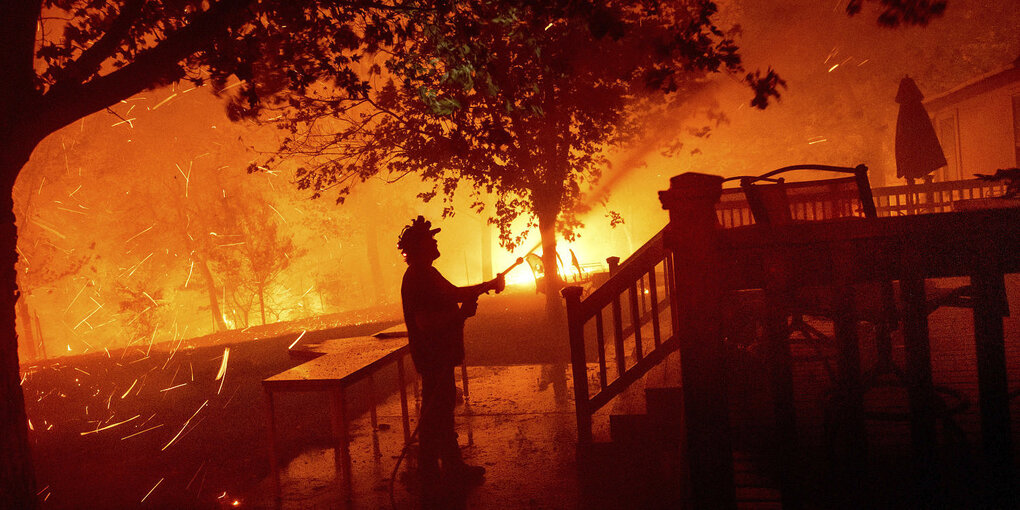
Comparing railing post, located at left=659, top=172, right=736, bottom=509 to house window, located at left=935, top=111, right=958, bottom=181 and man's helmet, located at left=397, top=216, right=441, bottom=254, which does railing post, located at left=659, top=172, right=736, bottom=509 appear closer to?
man's helmet, located at left=397, top=216, right=441, bottom=254

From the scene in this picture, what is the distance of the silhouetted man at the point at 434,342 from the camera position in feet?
17.0

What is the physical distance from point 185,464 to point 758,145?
32830 mm

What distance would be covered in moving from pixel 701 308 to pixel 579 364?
106 inches

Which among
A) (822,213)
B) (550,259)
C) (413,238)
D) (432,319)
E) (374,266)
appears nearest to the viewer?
(432,319)

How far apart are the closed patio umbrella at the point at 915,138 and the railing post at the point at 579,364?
31.0ft

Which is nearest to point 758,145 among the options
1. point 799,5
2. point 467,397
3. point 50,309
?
point 799,5

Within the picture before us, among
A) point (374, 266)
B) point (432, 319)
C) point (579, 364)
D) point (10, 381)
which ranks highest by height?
point (374, 266)

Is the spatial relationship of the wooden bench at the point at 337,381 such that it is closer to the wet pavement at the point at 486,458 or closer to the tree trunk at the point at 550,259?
the wet pavement at the point at 486,458

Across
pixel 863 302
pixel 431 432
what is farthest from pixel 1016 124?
pixel 431 432

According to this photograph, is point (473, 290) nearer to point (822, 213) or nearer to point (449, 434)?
point (449, 434)

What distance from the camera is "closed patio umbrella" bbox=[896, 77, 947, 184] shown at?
11.6 meters

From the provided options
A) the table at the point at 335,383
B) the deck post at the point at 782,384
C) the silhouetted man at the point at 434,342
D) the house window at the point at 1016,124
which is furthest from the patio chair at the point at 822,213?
the house window at the point at 1016,124

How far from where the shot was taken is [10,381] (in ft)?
14.3

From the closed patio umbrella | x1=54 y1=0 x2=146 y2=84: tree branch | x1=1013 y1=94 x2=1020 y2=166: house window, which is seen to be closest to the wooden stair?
x1=54 y1=0 x2=146 y2=84: tree branch
